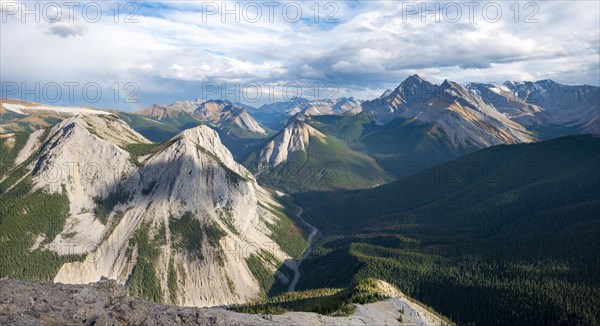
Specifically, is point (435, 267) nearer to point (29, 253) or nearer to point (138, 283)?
point (138, 283)

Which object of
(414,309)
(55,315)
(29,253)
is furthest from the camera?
(29,253)

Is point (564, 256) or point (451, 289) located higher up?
point (564, 256)

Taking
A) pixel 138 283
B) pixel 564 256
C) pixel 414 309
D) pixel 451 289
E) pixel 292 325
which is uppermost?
pixel 292 325

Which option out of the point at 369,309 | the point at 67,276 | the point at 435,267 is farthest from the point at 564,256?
the point at 67,276

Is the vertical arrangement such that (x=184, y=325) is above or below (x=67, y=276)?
above

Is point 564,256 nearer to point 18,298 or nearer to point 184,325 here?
point 184,325

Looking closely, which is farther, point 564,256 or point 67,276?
point 67,276

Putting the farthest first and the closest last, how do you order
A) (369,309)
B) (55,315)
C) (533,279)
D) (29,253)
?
(29,253), (533,279), (369,309), (55,315)

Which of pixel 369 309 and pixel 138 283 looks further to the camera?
pixel 138 283

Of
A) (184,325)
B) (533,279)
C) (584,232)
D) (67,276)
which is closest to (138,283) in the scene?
(67,276)
